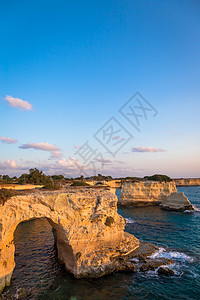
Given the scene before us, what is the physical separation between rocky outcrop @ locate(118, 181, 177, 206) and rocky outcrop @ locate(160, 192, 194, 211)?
171 inches

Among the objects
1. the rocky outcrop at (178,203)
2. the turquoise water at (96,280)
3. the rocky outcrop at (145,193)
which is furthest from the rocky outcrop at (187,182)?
the turquoise water at (96,280)

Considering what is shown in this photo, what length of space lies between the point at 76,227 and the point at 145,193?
3872cm

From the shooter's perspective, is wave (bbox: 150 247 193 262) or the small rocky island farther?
wave (bbox: 150 247 193 262)

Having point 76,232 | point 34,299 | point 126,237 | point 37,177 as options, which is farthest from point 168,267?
point 37,177

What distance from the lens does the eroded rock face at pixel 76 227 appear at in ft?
38.2

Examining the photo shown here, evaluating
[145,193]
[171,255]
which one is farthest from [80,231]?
[145,193]

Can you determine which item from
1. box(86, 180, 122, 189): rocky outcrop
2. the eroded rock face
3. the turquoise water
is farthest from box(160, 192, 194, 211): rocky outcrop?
the eroded rock face

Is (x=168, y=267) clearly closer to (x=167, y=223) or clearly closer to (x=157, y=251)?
(x=157, y=251)

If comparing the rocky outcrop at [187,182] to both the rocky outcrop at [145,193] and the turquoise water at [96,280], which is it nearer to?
the rocky outcrop at [145,193]

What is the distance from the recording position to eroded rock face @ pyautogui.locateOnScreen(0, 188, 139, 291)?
38.2ft

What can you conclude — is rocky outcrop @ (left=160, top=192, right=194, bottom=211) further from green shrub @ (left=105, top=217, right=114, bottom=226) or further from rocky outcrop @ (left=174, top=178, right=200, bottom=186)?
rocky outcrop @ (left=174, top=178, right=200, bottom=186)

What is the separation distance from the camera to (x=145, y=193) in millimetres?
48844

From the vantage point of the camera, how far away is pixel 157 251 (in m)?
17.5

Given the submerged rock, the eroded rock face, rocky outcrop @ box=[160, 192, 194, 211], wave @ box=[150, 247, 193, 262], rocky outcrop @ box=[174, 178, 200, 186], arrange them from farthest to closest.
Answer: rocky outcrop @ box=[174, 178, 200, 186] < rocky outcrop @ box=[160, 192, 194, 211] < wave @ box=[150, 247, 193, 262] < the submerged rock < the eroded rock face
